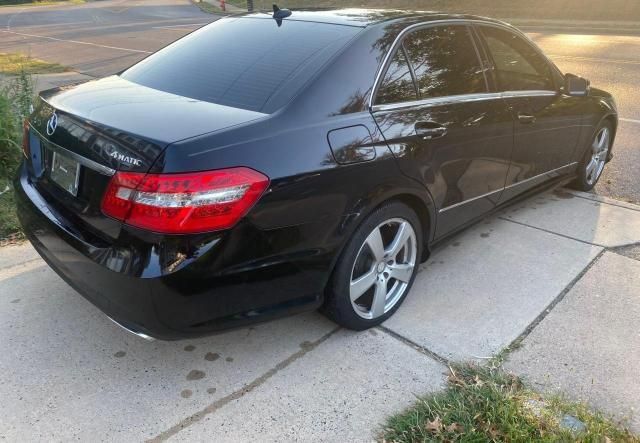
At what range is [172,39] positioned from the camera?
18641mm

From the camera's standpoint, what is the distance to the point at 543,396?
8.28 feet

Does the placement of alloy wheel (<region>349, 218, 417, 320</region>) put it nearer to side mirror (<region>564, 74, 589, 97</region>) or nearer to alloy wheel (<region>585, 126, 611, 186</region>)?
side mirror (<region>564, 74, 589, 97</region>)

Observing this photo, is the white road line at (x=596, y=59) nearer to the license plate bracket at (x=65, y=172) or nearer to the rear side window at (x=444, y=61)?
the rear side window at (x=444, y=61)

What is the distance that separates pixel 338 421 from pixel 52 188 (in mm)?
1742

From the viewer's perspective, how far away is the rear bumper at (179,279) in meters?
2.18

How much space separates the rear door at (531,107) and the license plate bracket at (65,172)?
Result: 2687 millimetres

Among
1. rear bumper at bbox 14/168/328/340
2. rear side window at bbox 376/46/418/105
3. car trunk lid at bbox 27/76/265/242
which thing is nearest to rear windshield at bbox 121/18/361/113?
car trunk lid at bbox 27/76/265/242

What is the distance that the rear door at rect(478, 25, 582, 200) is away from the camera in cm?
378

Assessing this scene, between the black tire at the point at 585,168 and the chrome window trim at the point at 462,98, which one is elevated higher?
the chrome window trim at the point at 462,98

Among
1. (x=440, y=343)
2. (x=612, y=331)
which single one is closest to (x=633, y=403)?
(x=612, y=331)

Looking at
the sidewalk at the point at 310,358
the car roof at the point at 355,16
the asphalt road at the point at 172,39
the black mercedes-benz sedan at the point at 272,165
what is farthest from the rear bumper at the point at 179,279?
the asphalt road at the point at 172,39

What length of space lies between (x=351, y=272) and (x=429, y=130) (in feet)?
3.06

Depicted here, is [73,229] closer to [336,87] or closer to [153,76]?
[153,76]

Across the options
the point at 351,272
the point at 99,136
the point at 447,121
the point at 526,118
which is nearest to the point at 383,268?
the point at 351,272
